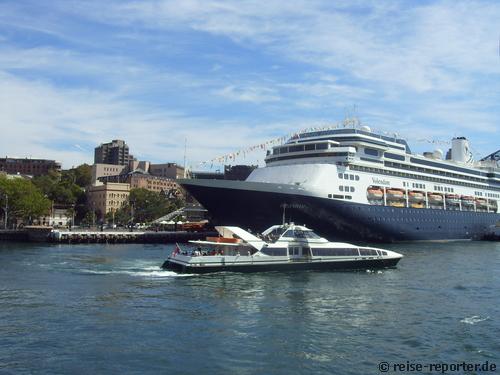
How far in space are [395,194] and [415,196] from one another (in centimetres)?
584

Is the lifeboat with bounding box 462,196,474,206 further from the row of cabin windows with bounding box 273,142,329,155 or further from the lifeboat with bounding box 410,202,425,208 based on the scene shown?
the row of cabin windows with bounding box 273,142,329,155

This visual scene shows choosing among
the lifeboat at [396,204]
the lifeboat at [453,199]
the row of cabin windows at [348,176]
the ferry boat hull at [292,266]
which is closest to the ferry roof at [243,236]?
the ferry boat hull at [292,266]

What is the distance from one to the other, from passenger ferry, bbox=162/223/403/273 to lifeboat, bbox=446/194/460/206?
47.9 meters

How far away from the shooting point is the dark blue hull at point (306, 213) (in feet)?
209

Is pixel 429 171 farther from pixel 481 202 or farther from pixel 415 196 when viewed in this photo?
pixel 481 202

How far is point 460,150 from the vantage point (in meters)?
109

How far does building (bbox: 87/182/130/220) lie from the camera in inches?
6501

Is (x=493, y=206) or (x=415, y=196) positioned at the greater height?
(x=415, y=196)

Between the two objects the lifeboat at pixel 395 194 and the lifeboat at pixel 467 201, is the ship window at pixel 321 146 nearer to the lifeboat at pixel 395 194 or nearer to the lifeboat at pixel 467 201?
the lifeboat at pixel 395 194

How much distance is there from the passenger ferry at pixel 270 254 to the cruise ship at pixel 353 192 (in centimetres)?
1781

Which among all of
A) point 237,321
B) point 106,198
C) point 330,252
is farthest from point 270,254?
point 106,198

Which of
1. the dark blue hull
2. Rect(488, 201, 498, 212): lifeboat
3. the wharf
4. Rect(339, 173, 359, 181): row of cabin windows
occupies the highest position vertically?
Rect(339, 173, 359, 181): row of cabin windows

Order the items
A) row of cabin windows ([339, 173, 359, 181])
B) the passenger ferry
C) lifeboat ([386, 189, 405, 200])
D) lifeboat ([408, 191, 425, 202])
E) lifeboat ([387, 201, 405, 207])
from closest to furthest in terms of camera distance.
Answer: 1. the passenger ferry
2. row of cabin windows ([339, 173, 359, 181])
3. lifeboat ([387, 201, 405, 207])
4. lifeboat ([386, 189, 405, 200])
5. lifeboat ([408, 191, 425, 202])

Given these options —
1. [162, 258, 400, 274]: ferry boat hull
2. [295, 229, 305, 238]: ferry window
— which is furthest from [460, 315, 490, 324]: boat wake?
[295, 229, 305, 238]: ferry window
